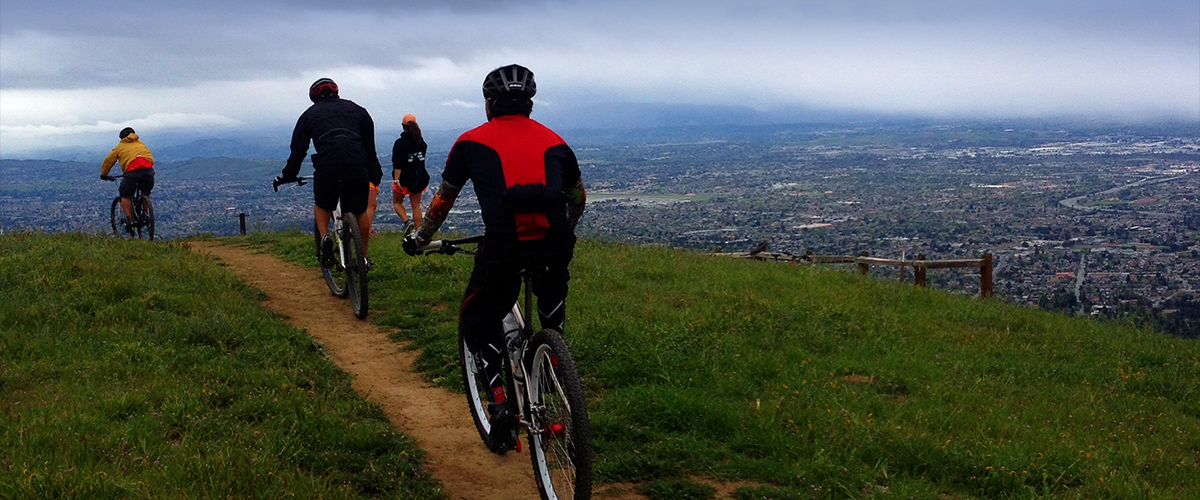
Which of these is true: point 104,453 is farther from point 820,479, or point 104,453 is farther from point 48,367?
point 820,479

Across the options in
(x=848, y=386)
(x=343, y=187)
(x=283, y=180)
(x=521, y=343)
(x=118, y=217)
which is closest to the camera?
(x=521, y=343)

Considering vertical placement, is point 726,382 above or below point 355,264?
below

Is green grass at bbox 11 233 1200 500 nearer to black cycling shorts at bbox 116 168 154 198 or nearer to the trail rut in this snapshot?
the trail rut

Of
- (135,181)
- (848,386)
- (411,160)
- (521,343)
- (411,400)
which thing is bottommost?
(848,386)

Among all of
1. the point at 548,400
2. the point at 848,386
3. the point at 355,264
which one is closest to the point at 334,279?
the point at 355,264

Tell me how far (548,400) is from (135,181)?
45.3ft

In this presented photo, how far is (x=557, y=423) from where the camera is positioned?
480 centimetres

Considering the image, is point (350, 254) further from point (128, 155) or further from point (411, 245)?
point (128, 155)

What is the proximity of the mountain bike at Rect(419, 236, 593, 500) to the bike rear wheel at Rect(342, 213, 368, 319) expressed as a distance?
4.56 m

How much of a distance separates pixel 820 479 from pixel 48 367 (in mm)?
5565

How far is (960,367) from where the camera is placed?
28.2 ft

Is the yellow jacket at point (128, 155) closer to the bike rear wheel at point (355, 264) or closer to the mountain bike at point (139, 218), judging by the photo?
the mountain bike at point (139, 218)

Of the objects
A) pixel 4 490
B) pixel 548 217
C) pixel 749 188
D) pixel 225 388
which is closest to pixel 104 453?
pixel 4 490

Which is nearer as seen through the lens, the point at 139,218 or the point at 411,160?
the point at 411,160
